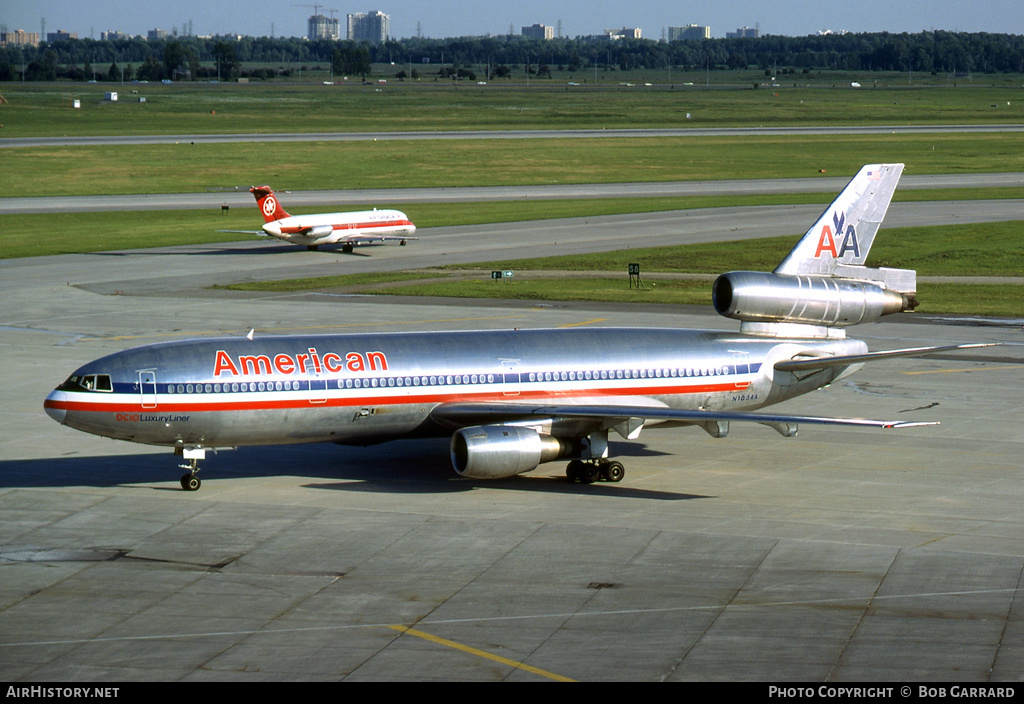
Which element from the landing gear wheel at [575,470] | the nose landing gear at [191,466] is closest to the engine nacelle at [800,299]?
the landing gear wheel at [575,470]

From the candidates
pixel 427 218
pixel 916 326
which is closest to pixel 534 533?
pixel 916 326

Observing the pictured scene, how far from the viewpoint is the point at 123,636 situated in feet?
86.1

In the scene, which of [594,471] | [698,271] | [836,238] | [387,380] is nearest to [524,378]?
[594,471]

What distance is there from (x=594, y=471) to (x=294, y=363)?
9739mm

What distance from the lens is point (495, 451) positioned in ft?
120

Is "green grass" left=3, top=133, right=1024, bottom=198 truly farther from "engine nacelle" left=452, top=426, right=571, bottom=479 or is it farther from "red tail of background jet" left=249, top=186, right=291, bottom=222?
"engine nacelle" left=452, top=426, right=571, bottom=479

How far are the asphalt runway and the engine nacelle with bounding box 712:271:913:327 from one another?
4.75m

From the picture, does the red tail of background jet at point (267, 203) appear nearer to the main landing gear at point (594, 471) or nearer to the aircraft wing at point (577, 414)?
the aircraft wing at point (577, 414)

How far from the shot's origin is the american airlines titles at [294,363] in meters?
37.0

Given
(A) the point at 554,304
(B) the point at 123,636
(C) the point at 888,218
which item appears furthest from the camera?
(C) the point at 888,218

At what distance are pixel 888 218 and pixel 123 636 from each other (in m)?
97.7

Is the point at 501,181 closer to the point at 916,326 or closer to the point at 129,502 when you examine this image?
the point at 916,326

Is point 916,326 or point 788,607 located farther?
point 916,326
